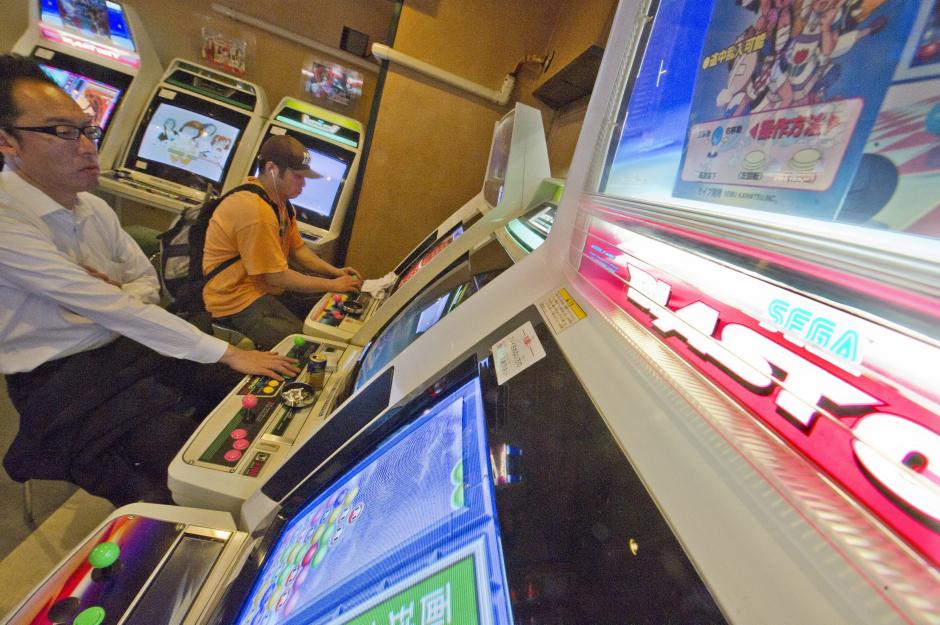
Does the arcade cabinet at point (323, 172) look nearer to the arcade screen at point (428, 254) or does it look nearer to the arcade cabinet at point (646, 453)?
the arcade screen at point (428, 254)

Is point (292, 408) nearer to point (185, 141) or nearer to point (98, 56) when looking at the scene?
point (185, 141)

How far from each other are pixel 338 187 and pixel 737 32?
3065 millimetres

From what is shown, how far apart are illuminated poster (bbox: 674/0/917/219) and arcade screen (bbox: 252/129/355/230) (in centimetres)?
301

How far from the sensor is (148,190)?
2863mm

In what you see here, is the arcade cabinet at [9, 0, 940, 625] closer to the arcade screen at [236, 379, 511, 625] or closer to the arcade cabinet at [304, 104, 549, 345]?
the arcade screen at [236, 379, 511, 625]

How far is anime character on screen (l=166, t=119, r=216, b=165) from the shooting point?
3.08 metres

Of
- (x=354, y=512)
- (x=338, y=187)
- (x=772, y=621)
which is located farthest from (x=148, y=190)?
(x=772, y=621)

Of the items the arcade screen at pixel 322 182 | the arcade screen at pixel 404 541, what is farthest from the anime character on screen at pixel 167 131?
the arcade screen at pixel 404 541

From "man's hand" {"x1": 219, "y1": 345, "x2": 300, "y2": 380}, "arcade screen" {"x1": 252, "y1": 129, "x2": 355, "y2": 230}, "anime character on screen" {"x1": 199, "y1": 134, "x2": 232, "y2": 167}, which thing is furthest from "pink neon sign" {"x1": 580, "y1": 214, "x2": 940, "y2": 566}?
"anime character on screen" {"x1": 199, "y1": 134, "x2": 232, "y2": 167}

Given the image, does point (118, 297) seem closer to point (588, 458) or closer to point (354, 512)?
point (354, 512)

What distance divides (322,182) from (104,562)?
290 cm

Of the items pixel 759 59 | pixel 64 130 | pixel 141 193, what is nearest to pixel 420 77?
pixel 141 193

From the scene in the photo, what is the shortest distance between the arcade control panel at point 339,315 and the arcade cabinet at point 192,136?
1.66m

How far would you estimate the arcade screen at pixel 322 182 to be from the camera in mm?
3174
